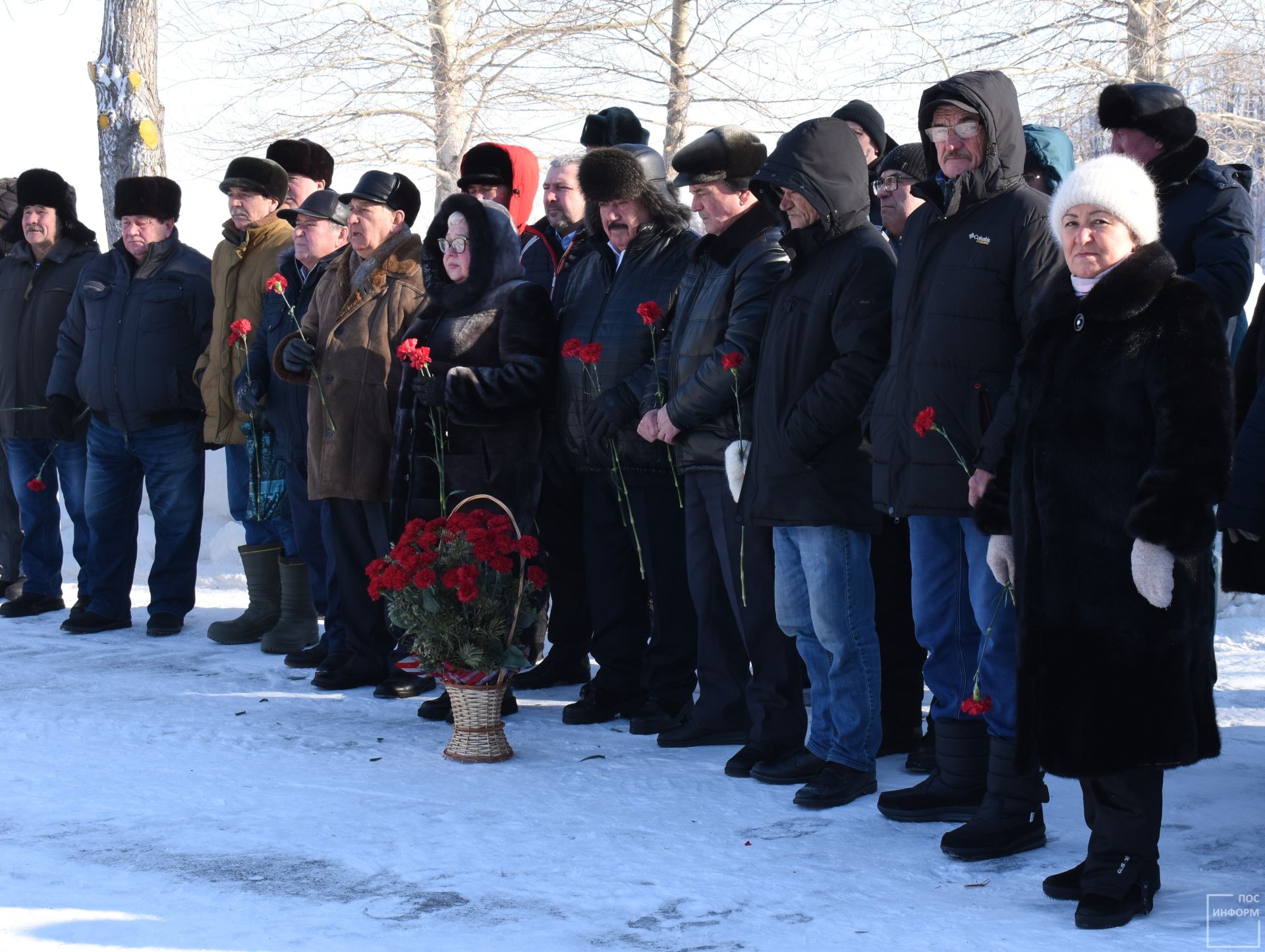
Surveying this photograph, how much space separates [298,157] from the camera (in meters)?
8.12

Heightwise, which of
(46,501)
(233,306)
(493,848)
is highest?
(233,306)

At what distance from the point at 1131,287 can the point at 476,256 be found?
311 centimetres

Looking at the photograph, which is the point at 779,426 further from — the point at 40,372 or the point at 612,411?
the point at 40,372

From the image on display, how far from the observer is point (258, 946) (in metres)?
3.52

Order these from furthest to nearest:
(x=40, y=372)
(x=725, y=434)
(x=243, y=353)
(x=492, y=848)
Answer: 1. (x=40, y=372)
2. (x=243, y=353)
3. (x=725, y=434)
4. (x=492, y=848)

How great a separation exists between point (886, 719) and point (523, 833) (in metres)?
1.63

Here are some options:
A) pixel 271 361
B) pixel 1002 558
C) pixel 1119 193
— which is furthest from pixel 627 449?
pixel 1119 193

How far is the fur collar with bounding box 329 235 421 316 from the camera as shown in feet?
21.8

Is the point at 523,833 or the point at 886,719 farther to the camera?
the point at 886,719

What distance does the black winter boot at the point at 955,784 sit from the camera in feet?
14.8

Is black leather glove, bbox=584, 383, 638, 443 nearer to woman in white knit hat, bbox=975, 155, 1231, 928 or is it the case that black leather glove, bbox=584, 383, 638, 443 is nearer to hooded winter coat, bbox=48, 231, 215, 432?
woman in white knit hat, bbox=975, 155, 1231, 928

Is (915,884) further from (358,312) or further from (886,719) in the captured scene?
(358,312)

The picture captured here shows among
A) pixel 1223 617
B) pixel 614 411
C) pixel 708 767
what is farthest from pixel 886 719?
pixel 1223 617

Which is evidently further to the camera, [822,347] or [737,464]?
[737,464]
